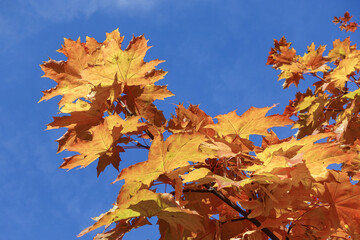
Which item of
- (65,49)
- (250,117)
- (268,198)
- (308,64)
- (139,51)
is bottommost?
(268,198)

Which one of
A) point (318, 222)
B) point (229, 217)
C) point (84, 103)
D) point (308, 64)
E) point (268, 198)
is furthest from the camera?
point (308, 64)

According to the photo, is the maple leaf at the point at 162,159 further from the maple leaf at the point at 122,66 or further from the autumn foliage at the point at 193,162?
the maple leaf at the point at 122,66

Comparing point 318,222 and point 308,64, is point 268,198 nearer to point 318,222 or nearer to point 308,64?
point 318,222

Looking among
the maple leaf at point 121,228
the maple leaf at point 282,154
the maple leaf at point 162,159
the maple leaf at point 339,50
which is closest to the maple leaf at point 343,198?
the maple leaf at point 282,154

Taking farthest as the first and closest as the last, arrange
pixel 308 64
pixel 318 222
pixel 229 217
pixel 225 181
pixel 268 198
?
pixel 308 64, pixel 229 217, pixel 318 222, pixel 268 198, pixel 225 181

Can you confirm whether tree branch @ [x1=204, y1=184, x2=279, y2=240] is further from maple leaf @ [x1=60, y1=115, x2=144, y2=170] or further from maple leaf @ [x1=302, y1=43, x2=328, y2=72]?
maple leaf @ [x1=302, y1=43, x2=328, y2=72]

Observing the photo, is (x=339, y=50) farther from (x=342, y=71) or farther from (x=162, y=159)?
(x=162, y=159)

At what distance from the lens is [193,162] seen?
1.19 metres

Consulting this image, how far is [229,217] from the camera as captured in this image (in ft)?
4.40

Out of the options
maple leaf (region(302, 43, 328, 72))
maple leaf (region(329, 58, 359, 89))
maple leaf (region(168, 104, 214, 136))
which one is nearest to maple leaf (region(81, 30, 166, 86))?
maple leaf (region(168, 104, 214, 136))

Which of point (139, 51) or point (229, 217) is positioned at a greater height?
point (139, 51)

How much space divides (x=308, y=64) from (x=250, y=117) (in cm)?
299

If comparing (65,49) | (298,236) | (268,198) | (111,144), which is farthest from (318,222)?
(65,49)

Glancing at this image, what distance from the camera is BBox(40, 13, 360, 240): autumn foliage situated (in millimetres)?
1040
